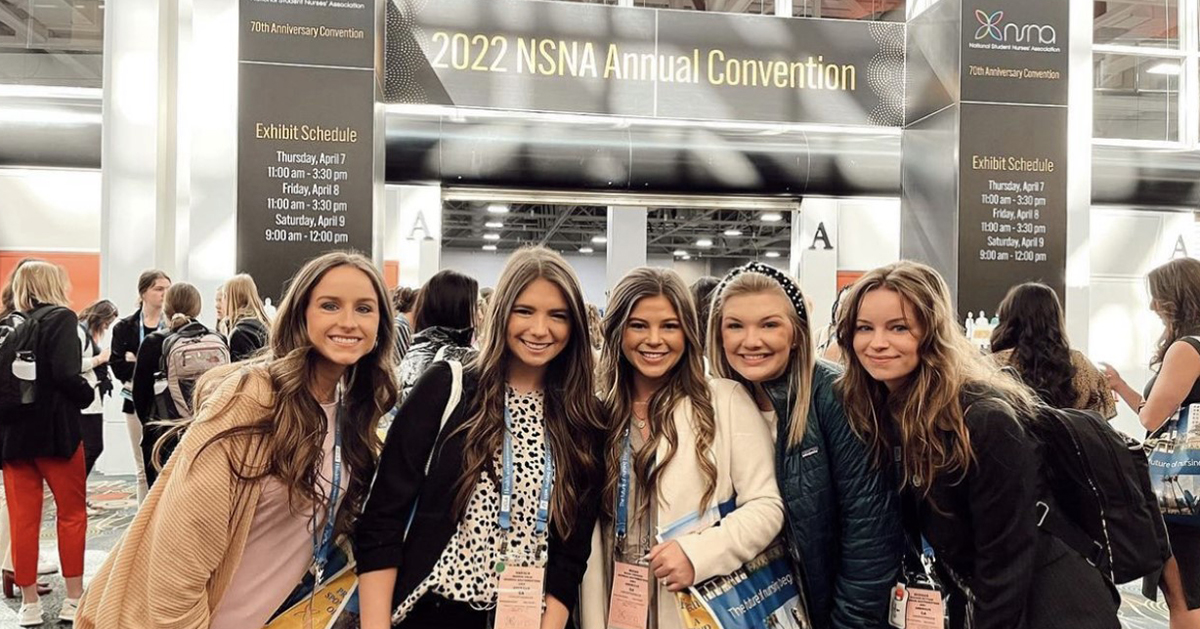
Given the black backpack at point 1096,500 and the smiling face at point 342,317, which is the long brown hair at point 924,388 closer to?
the black backpack at point 1096,500

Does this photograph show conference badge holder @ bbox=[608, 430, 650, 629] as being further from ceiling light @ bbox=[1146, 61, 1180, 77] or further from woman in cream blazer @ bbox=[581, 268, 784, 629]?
ceiling light @ bbox=[1146, 61, 1180, 77]

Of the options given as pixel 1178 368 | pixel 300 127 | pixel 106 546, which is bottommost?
pixel 106 546

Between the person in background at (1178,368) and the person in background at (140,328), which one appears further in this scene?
the person in background at (140,328)

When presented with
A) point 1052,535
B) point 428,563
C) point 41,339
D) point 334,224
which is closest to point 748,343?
point 1052,535

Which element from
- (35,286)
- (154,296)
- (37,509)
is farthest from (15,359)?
(154,296)

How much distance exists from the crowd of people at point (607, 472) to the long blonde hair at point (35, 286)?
234 centimetres

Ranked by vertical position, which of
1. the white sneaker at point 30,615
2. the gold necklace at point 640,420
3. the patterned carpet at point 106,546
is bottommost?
the patterned carpet at point 106,546

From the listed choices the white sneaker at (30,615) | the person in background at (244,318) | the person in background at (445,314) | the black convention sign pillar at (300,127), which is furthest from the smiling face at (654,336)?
the black convention sign pillar at (300,127)

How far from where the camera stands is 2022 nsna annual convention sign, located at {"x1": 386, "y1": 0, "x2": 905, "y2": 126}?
20.2 feet

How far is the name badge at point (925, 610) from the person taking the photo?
1716 millimetres

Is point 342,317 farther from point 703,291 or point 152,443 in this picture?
point 152,443

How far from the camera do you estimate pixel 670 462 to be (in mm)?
1826

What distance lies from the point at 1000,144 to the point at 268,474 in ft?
17.8

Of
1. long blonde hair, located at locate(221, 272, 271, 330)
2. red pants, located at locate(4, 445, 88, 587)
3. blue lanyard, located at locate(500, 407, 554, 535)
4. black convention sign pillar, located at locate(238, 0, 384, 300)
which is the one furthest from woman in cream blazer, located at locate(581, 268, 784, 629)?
black convention sign pillar, located at locate(238, 0, 384, 300)
